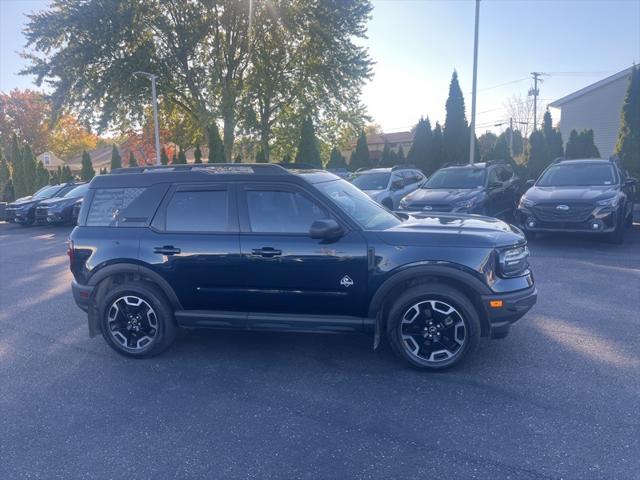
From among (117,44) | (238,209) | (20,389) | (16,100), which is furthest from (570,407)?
(16,100)

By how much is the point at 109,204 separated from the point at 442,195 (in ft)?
27.8

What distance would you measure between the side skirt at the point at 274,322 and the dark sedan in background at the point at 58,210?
576 inches

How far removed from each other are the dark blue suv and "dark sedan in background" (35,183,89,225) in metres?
14.0

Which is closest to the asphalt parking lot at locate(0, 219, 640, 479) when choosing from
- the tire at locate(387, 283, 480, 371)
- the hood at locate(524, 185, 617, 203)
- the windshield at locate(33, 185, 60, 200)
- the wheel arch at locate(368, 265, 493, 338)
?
the tire at locate(387, 283, 480, 371)

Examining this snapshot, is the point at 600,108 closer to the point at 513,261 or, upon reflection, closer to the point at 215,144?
the point at 215,144

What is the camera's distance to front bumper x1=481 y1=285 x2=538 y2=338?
4398mm

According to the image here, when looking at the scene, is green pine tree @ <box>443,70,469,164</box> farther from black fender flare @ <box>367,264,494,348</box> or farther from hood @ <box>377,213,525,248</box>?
black fender flare @ <box>367,264,494,348</box>

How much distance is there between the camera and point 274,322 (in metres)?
4.75

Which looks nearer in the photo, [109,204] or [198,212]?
[198,212]

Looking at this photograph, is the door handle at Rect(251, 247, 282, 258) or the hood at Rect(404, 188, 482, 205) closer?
the door handle at Rect(251, 247, 282, 258)

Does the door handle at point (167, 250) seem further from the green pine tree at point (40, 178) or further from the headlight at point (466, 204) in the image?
the green pine tree at point (40, 178)

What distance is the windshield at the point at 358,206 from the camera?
477 cm

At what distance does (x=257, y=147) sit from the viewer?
30.7 metres

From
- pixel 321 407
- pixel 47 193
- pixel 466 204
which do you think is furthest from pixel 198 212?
pixel 47 193
